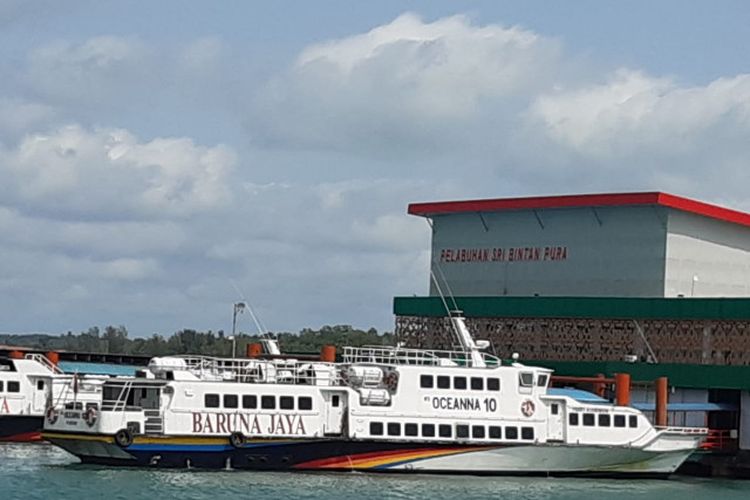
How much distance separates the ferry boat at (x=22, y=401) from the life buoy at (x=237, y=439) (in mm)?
15436

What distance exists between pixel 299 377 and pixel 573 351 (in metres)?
21.5

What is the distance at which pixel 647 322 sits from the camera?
239ft

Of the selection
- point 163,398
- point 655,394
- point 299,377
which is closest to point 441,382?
point 299,377

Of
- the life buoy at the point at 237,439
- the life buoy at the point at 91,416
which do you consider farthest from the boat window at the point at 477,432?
the life buoy at the point at 91,416

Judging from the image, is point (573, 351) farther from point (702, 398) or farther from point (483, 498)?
point (483, 498)

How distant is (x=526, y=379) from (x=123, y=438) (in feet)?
50.6

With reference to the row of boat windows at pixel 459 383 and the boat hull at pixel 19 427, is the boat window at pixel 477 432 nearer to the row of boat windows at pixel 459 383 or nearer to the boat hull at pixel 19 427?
the row of boat windows at pixel 459 383

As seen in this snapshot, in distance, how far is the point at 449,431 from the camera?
2265 inches

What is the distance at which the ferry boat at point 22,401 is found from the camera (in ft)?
223

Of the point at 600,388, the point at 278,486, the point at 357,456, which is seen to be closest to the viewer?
the point at 278,486

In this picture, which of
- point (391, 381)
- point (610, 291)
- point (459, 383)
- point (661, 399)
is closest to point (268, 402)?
point (391, 381)

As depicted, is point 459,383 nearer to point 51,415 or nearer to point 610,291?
point 51,415

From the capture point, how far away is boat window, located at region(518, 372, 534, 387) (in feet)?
193

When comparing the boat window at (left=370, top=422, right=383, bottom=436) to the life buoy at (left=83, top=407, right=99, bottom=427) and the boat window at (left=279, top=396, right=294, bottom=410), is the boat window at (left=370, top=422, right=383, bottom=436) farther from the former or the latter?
the life buoy at (left=83, top=407, right=99, bottom=427)
